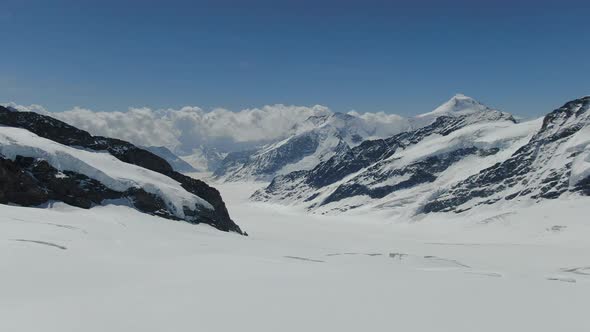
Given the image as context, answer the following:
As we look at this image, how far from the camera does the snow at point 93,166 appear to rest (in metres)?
80.9

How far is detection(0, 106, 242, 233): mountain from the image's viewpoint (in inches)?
2873

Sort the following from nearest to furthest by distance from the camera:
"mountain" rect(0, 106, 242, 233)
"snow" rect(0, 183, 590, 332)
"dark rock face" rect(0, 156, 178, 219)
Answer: "snow" rect(0, 183, 590, 332) → "dark rock face" rect(0, 156, 178, 219) → "mountain" rect(0, 106, 242, 233)

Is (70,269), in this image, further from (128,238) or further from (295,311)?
(128,238)

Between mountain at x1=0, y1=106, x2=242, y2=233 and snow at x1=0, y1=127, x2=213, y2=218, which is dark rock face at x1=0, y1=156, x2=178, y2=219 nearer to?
mountain at x1=0, y1=106, x2=242, y2=233

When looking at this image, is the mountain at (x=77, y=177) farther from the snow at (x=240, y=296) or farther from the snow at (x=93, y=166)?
the snow at (x=240, y=296)

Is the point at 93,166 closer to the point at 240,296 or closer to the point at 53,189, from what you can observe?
the point at 53,189

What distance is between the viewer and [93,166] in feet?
280

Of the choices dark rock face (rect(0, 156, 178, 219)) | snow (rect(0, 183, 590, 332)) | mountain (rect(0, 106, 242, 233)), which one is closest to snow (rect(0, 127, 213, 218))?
mountain (rect(0, 106, 242, 233))

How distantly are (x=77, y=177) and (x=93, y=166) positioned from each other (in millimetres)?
4774

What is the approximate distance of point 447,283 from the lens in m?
27.2

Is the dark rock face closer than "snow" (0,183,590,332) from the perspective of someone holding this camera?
No

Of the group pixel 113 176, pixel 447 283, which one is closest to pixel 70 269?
pixel 447 283

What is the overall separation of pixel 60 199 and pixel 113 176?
11.5 metres

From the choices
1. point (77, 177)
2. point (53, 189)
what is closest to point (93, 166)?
point (77, 177)
